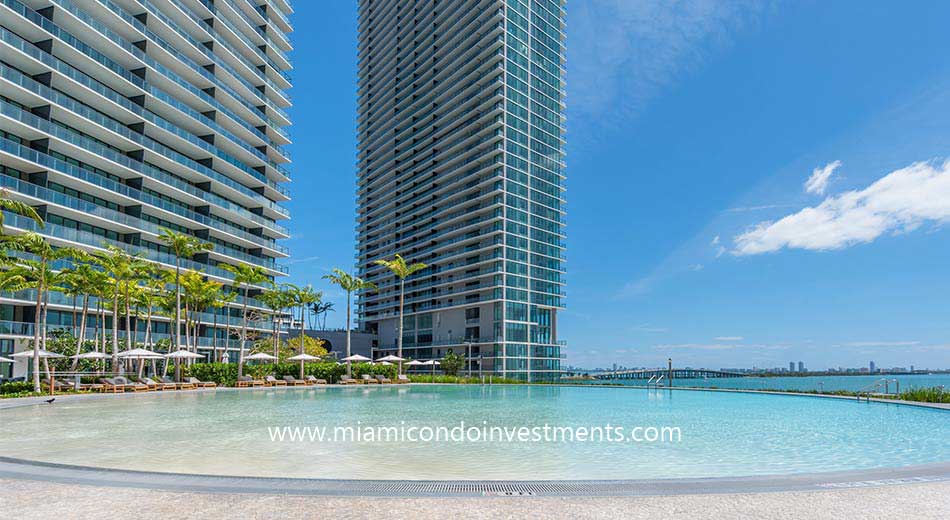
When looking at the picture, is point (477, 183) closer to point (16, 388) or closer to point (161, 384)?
point (161, 384)

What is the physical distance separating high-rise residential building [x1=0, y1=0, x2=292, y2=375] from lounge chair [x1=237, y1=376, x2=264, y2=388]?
15058mm

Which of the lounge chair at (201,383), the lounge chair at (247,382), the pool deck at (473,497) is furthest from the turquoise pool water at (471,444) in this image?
the lounge chair at (247,382)

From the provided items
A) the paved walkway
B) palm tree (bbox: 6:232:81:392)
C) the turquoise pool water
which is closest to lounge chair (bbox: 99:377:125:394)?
palm tree (bbox: 6:232:81:392)

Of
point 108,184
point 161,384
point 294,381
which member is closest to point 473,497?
point 161,384

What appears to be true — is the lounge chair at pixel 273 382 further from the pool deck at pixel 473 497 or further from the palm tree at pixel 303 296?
the pool deck at pixel 473 497

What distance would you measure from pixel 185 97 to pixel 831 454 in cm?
6278

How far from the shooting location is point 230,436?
16.3 meters

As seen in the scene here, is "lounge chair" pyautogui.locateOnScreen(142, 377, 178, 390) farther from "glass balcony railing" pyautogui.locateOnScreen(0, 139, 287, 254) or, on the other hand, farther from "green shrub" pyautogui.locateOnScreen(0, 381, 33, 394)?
"glass balcony railing" pyautogui.locateOnScreen(0, 139, 287, 254)

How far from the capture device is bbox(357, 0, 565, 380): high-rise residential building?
3492 inches

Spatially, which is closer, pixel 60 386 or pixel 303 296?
pixel 60 386

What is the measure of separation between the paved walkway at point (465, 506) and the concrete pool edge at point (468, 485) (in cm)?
25

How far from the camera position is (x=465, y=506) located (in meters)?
7.45

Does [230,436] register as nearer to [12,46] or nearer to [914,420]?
[914,420]

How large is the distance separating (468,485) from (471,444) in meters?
6.54
